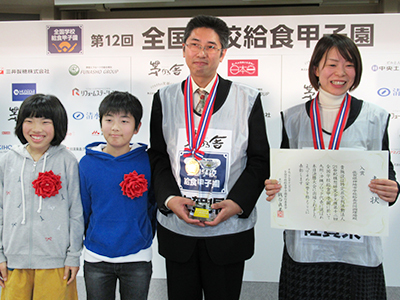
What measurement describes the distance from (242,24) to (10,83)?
Answer: 7.90 ft

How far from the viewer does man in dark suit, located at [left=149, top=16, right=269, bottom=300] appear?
4.66 ft

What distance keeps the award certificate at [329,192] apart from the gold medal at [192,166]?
347 mm

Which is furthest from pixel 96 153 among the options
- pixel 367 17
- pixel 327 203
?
pixel 367 17

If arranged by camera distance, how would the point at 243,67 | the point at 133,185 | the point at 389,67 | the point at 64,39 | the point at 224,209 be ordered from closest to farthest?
1. the point at 224,209
2. the point at 133,185
3. the point at 389,67
4. the point at 243,67
5. the point at 64,39

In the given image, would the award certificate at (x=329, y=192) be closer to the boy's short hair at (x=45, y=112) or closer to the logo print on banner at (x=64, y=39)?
the boy's short hair at (x=45, y=112)

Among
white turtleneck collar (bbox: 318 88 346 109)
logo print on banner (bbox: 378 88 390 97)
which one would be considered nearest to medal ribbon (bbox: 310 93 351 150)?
white turtleneck collar (bbox: 318 88 346 109)

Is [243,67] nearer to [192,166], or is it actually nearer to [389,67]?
[389,67]

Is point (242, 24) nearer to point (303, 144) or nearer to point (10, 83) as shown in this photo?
point (303, 144)

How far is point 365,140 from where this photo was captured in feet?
4.50

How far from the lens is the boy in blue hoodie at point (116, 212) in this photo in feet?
4.94

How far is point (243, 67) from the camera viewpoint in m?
2.92

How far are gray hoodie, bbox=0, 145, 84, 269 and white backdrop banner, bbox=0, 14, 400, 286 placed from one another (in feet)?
5.08

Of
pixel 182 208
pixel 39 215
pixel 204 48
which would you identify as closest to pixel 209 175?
pixel 182 208

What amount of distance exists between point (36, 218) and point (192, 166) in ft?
2.67
